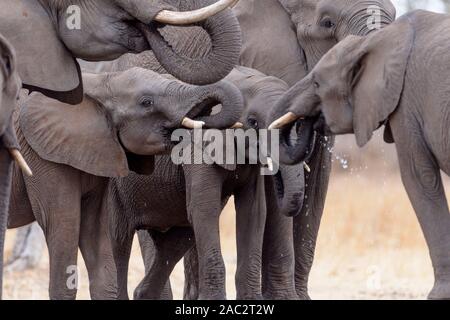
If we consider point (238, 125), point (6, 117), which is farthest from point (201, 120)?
point (6, 117)

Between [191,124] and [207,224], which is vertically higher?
[191,124]

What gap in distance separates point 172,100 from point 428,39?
4.74 feet

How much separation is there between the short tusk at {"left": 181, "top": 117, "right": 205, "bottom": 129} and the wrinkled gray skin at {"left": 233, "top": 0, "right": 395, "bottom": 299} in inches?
27.0

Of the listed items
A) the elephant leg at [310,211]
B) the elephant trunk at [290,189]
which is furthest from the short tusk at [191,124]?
the elephant leg at [310,211]

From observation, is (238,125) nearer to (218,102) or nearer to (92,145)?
(218,102)

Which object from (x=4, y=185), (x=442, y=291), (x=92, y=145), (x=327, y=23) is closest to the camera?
(x=4, y=185)

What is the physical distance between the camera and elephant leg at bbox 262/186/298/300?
8.95 meters

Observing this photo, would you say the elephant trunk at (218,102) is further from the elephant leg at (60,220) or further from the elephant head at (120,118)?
the elephant leg at (60,220)

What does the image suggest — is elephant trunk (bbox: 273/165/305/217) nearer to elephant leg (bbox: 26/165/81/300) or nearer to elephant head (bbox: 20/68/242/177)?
elephant head (bbox: 20/68/242/177)

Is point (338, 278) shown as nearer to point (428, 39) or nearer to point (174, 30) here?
point (174, 30)

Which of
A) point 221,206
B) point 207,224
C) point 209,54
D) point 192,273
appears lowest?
point 192,273

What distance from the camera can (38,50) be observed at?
312 inches

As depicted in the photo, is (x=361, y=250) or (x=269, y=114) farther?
(x=361, y=250)

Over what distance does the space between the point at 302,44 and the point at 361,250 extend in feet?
24.1
